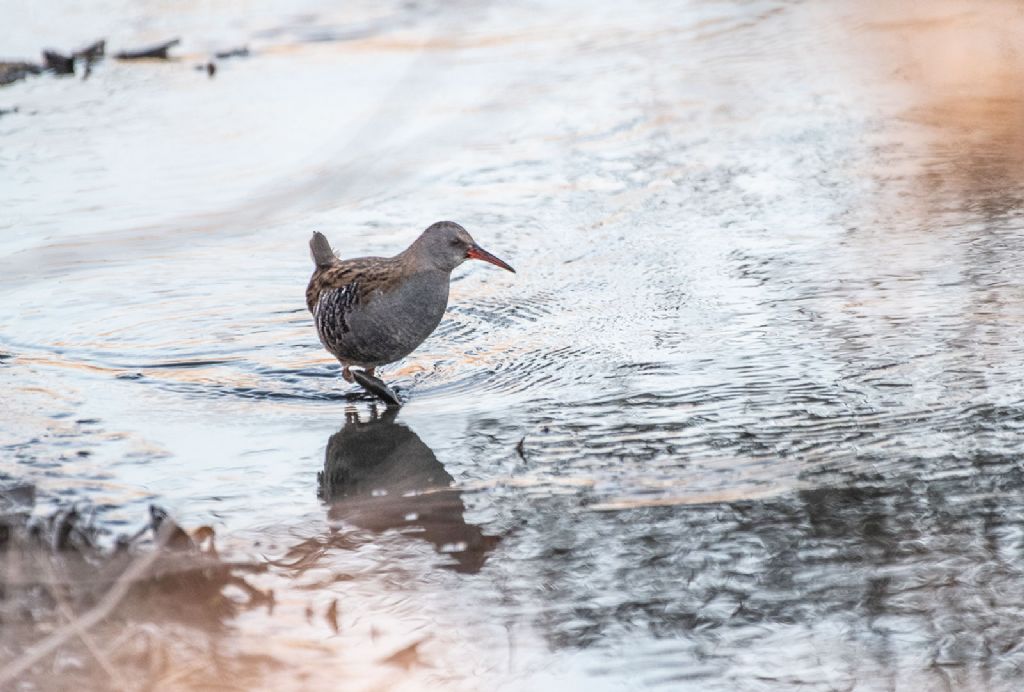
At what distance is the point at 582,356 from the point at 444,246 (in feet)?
2.45

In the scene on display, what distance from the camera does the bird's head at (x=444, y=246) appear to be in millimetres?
5887

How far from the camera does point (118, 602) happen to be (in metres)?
3.56

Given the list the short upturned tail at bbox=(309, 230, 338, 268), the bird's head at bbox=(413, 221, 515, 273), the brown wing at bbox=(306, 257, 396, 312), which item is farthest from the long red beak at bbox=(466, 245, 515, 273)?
the short upturned tail at bbox=(309, 230, 338, 268)

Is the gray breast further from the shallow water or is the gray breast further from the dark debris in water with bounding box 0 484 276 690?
the dark debris in water with bounding box 0 484 276 690

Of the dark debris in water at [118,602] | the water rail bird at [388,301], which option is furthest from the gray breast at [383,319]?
the dark debris in water at [118,602]

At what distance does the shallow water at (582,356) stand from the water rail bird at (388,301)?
20 cm

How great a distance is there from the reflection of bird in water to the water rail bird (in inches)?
14.7

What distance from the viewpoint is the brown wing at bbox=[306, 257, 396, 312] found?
231 inches

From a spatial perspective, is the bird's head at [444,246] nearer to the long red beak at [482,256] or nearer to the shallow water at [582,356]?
the long red beak at [482,256]

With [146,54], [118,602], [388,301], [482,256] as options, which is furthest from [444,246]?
[146,54]

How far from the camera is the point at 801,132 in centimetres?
863

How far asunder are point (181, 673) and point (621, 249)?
4053 mm

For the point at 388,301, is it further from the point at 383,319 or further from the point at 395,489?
the point at 395,489

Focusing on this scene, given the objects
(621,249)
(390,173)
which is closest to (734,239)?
(621,249)
